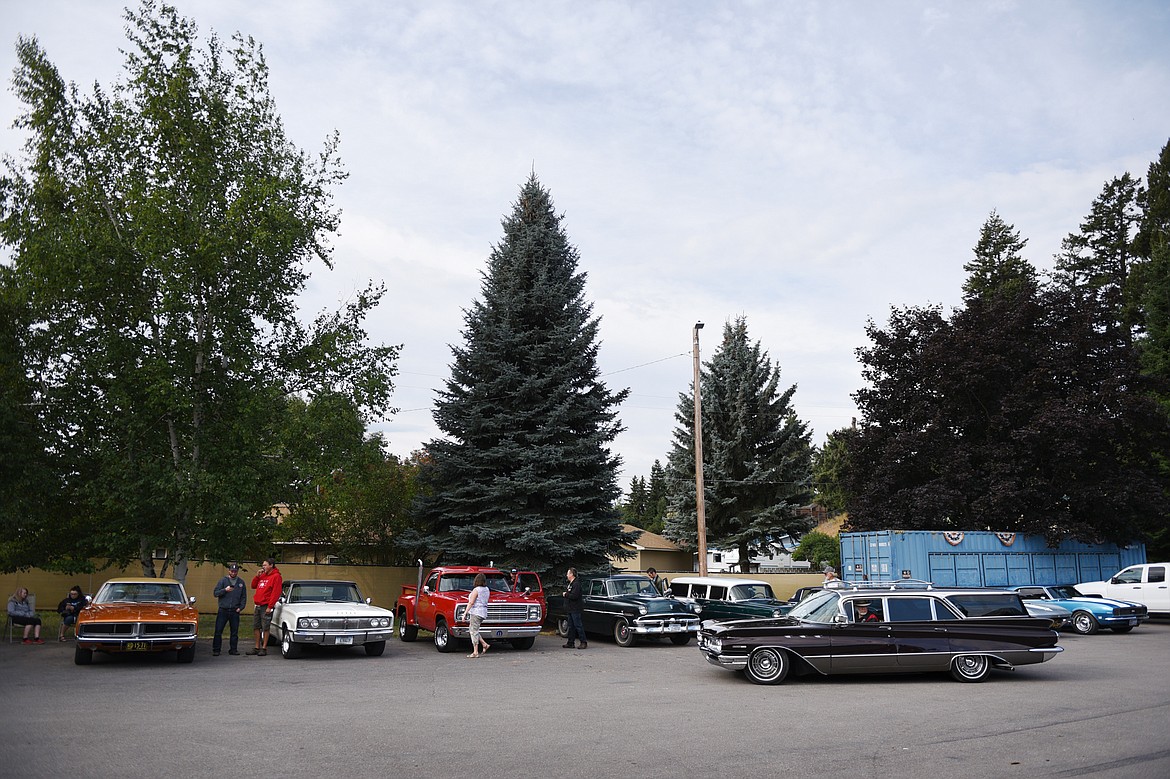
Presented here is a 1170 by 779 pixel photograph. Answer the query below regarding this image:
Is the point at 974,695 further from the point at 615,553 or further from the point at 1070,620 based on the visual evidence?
the point at 615,553

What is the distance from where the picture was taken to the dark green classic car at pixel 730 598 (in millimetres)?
21938

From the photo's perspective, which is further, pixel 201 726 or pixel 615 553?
pixel 615 553

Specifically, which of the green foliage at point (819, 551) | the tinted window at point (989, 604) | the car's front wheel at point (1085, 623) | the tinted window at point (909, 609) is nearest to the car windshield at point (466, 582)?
the tinted window at point (909, 609)

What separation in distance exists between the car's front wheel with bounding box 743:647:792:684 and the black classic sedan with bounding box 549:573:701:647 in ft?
24.2

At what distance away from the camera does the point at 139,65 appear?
920 inches

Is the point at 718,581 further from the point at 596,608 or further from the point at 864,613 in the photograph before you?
the point at 864,613

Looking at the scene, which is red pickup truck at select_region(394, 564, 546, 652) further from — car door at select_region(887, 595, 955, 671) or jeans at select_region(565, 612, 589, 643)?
car door at select_region(887, 595, 955, 671)

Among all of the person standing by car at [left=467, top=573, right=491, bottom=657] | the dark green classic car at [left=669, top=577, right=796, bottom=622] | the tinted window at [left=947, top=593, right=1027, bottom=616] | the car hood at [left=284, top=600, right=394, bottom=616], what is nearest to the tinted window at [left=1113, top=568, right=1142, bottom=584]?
the dark green classic car at [left=669, top=577, right=796, bottom=622]

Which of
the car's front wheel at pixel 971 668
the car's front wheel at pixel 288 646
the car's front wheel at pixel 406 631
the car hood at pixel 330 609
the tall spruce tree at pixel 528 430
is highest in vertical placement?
the tall spruce tree at pixel 528 430

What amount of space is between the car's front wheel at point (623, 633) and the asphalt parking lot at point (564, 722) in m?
5.18

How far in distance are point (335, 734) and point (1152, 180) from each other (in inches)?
2611

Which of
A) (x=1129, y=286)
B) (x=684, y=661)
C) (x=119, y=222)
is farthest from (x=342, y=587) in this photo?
(x=1129, y=286)

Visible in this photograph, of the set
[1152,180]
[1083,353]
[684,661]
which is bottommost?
[684,661]

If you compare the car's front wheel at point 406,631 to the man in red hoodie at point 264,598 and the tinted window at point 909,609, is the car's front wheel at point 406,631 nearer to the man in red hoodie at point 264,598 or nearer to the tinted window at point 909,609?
the man in red hoodie at point 264,598
